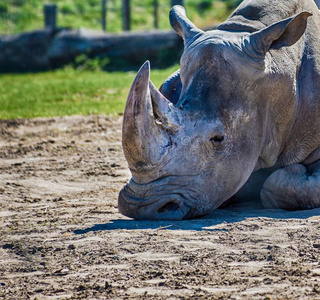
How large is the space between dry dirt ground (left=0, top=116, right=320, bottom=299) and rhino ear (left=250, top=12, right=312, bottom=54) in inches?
47.4

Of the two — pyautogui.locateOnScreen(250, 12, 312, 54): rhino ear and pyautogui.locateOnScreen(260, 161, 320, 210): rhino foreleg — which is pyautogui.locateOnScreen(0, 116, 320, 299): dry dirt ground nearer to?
pyautogui.locateOnScreen(260, 161, 320, 210): rhino foreleg

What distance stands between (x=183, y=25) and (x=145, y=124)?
54.9 inches

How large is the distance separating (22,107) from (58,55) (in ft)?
18.9

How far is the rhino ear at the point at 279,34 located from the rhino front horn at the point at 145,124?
2.81 feet

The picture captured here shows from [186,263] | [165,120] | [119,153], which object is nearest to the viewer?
[186,263]

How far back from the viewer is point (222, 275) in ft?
13.0

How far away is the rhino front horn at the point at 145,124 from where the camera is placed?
4.71m

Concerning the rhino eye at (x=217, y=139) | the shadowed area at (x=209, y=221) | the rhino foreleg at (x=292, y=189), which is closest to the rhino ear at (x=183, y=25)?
the rhino eye at (x=217, y=139)

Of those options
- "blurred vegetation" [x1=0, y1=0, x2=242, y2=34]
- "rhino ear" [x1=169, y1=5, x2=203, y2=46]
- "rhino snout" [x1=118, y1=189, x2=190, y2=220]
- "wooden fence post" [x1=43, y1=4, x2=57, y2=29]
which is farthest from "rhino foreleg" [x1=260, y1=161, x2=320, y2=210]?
"wooden fence post" [x1=43, y1=4, x2=57, y2=29]

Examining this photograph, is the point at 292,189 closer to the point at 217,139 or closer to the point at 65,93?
the point at 217,139

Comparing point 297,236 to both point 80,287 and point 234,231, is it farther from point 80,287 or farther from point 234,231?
point 80,287

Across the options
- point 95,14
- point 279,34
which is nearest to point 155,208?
point 279,34

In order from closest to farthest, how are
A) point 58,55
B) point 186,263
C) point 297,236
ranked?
point 186,263 < point 297,236 < point 58,55

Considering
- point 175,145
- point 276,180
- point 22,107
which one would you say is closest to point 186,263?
point 175,145
